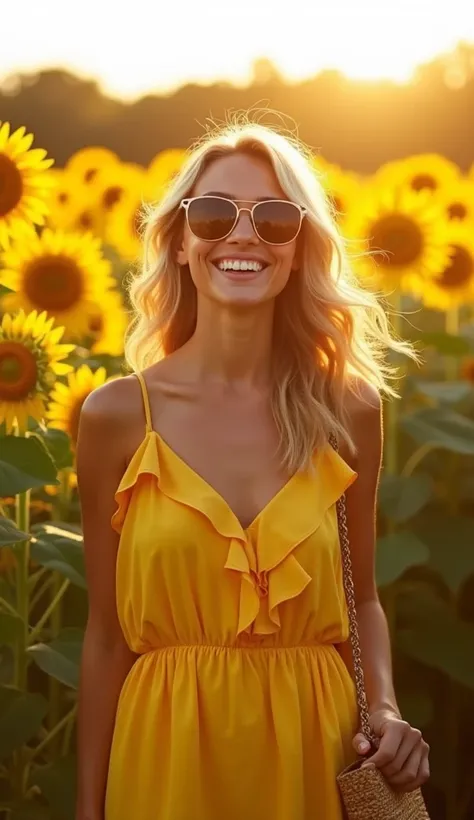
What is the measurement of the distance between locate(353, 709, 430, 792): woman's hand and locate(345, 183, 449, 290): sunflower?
8.38 feet

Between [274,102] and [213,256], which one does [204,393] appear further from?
A: [274,102]

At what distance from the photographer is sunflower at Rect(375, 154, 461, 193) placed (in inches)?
233

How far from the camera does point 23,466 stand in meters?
3.07

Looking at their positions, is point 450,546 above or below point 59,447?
below

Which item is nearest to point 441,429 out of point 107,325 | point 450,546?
point 450,546

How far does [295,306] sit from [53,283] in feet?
5.32

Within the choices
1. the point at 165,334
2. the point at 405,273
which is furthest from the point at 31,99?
the point at 165,334

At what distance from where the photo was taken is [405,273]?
4.99m

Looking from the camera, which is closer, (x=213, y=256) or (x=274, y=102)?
(x=213, y=256)

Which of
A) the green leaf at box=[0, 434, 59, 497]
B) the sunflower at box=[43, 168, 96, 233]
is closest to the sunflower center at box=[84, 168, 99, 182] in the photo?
the sunflower at box=[43, 168, 96, 233]

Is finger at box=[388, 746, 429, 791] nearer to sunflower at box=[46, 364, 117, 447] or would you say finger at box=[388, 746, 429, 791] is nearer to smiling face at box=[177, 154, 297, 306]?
smiling face at box=[177, 154, 297, 306]

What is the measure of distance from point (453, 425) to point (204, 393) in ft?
5.75

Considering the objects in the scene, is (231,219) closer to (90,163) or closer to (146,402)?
(146,402)

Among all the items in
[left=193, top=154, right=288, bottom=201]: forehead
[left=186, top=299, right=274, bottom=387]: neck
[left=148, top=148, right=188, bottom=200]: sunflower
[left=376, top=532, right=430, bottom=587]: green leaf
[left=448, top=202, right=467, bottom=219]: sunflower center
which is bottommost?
[left=376, top=532, right=430, bottom=587]: green leaf
